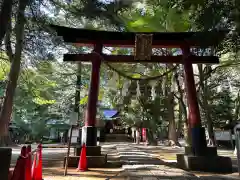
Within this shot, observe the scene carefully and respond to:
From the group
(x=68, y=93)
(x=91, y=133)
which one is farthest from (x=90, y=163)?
(x=68, y=93)

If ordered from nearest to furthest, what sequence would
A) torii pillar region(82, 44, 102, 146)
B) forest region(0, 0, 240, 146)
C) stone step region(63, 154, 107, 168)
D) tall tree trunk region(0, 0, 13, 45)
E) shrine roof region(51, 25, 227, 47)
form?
tall tree trunk region(0, 0, 13, 45), forest region(0, 0, 240, 146), stone step region(63, 154, 107, 168), torii pillar region(82, 44, 102, 146), shrine roof region(51, 25, 227, 47)

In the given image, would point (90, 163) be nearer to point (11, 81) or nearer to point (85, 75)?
point (11, 81)

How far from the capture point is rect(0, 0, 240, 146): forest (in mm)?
6602

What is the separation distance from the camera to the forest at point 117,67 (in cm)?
660

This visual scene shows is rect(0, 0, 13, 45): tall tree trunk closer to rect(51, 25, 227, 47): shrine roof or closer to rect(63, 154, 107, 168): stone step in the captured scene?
rect(51, 25, 227, 47): shrine roof

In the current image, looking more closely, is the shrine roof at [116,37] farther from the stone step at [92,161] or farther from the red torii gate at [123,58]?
the stone step at [92,161]

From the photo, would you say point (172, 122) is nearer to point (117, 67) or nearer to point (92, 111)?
point (117, 67)

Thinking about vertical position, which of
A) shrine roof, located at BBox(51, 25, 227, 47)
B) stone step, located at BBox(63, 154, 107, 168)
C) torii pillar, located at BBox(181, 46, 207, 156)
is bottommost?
stone step, located at BBox(63, 154, 107, 168)

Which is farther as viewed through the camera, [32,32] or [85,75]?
[85,75]

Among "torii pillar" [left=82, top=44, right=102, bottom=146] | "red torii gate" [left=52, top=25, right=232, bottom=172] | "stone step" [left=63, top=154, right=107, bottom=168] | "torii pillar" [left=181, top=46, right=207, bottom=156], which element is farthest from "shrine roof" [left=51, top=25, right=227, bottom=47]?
"stone step" [left=63, top=154, right=107, bottom=168]

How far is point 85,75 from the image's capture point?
1042 inches

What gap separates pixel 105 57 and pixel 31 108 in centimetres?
1851

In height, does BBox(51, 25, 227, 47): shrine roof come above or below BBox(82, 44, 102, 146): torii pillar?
above

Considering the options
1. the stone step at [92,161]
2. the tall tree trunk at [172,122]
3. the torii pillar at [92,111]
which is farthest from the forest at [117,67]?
the stone step at [92,161]
